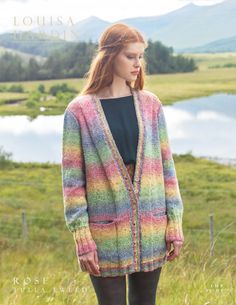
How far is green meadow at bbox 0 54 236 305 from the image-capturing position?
3252 mm

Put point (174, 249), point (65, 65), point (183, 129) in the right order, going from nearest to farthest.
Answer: point (174, 249) → point (65, 65) → point (183, 129)

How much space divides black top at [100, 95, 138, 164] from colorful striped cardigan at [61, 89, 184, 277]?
2 cm

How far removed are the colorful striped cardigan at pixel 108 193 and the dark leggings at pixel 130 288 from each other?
0.14ft

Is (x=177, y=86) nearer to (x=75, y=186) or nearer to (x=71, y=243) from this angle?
(x=71, y=243)

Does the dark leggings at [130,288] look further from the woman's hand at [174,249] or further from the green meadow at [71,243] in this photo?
the green meadow at [71,243]

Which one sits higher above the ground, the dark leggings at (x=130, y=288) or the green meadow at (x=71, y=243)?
the dark leggings at (x=130, y=288)

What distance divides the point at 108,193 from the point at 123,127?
0.83 ft

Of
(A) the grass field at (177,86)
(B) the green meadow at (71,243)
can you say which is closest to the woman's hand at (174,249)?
(B) the green meadow at (71,243)

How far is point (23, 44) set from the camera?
154125 mm

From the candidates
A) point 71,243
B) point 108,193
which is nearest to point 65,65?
point 71,243

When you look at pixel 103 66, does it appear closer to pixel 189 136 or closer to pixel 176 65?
pixel 189 136

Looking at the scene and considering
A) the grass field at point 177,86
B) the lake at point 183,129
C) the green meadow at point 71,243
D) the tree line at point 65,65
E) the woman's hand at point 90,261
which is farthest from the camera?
the tree line at point 65,65

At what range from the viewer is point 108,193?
229 centimetres

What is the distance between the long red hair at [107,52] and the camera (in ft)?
7.50
